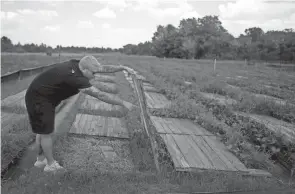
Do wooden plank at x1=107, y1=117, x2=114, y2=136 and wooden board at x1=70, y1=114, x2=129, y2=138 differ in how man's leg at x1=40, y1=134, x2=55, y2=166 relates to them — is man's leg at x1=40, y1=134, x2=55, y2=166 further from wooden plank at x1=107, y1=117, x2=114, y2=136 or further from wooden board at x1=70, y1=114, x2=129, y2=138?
wooden plank at x1=107, y1=117, x2=114, y2=136

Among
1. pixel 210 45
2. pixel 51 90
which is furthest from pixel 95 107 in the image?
pixel 210 45

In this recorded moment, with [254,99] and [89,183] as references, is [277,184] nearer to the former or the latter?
[89,183]

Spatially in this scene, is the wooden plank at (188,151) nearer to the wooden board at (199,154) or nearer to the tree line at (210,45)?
the wooden board at (199,154)

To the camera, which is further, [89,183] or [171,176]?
[171,176]

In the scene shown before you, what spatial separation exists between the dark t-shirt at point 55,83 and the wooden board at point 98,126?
1653mm

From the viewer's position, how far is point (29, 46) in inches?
3039

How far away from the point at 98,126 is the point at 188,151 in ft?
6.44

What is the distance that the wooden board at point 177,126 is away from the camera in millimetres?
4836

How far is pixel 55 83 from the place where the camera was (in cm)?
307

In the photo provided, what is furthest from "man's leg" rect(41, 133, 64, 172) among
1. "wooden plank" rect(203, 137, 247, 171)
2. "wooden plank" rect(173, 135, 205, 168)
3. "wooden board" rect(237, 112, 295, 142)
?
"wooden board" rect(237, 112, 295, 142)

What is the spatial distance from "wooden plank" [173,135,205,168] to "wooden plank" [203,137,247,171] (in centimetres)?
46

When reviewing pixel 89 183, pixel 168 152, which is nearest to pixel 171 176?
pixel 168 152

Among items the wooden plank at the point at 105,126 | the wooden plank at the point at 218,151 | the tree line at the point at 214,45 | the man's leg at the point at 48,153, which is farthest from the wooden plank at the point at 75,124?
the tree line at the point at 214,45

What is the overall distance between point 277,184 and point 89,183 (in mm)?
2404
